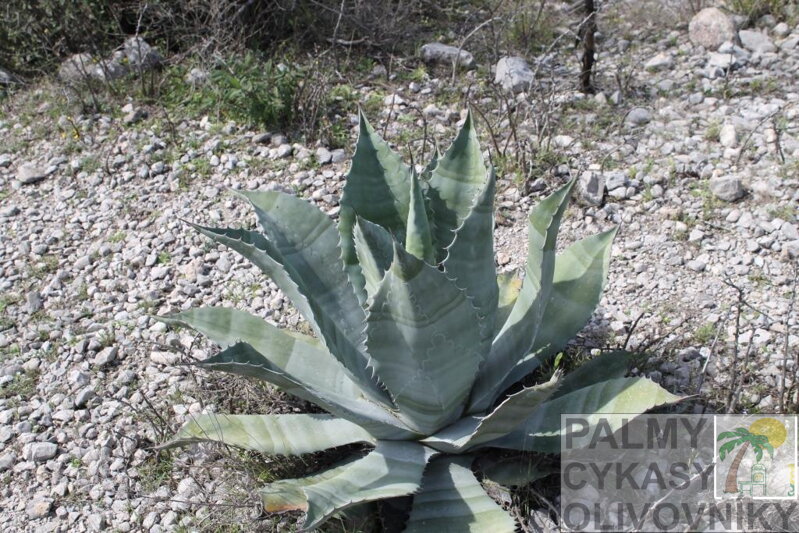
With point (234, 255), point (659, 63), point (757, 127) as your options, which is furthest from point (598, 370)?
point (659, 63)

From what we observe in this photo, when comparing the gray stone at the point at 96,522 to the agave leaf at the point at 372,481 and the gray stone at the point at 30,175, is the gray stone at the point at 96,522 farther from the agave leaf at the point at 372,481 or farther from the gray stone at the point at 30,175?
the gray stone at the point at 30,175

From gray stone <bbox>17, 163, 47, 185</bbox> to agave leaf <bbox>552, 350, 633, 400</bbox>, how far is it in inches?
122

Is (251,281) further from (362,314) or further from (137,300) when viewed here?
(362,314)

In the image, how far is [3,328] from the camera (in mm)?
3312

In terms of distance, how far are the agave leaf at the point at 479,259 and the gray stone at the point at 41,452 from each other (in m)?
1.65

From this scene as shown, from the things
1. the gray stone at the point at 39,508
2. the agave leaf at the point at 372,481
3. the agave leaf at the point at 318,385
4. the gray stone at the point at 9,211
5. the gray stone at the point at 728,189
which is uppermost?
the gray stone at the point at 728,189

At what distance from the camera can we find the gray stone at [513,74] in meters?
4.18

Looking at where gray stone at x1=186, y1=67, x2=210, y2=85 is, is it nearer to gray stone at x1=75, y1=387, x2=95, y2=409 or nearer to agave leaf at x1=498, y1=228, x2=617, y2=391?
gray stone at x1=75, y1=387, x2=95, y2=409

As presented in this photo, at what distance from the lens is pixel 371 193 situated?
238cm

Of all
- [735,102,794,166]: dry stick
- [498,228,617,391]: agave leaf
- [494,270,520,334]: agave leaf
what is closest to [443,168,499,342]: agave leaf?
[498,228,617,391]: agave leaf

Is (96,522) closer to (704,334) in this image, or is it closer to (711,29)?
(704,334)

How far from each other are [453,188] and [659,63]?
253 centimetres

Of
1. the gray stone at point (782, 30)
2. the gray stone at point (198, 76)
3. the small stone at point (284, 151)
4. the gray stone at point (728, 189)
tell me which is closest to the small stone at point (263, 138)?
the small stone at point (284, 151)

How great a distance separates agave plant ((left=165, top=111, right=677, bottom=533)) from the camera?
1.98 meters
